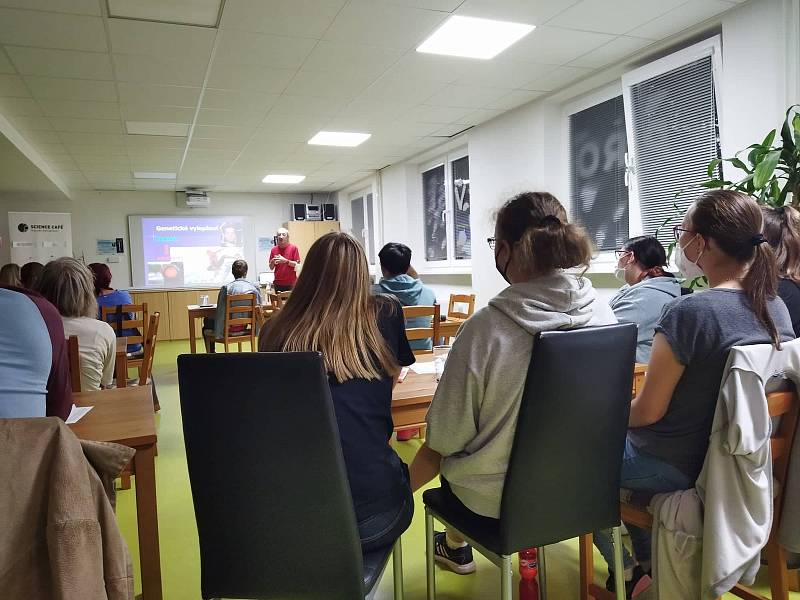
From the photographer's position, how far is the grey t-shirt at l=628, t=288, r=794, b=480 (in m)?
1.38

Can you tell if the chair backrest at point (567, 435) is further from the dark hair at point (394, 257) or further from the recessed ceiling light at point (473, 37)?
the recessed ceiling light at point (473, 37)

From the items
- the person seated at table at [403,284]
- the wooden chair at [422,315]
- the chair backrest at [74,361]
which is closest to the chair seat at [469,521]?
the chair backrest at [74,361]

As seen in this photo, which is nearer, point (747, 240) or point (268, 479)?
point (268, 479)

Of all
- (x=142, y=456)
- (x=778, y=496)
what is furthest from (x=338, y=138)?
(x=778, y=496)

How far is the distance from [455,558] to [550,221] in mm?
1373

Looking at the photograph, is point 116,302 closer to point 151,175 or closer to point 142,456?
point 142,456

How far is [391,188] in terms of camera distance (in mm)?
8180

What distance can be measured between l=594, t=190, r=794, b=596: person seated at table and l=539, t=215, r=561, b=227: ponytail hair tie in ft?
1.22

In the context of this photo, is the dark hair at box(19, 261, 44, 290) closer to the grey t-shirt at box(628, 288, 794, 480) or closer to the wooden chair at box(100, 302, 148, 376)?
the wooden chair at box(100, 302, 148, 376)

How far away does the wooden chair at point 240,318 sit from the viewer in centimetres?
577

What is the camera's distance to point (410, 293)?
3615mm

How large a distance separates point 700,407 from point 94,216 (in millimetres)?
10075

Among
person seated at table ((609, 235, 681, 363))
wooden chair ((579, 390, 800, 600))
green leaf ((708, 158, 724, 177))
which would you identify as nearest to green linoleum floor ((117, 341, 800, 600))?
wooden chair ((579, 390, 800, 600))

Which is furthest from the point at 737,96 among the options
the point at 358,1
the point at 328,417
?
the point at 328,417
